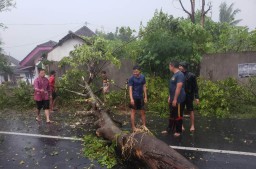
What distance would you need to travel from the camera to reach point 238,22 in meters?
32.0

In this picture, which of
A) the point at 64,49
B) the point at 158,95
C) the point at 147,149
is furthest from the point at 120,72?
the point at 64,49

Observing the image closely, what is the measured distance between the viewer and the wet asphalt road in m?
5.64

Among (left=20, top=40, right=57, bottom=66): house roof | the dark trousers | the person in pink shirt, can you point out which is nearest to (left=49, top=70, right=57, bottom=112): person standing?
the person in pink shirt

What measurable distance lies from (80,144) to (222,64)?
8020 millimetres

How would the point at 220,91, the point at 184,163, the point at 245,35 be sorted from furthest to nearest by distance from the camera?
1. the point at 245,35
2. the point at 220,91
3. the point at 184,163

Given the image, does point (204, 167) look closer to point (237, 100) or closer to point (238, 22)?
point (237, 100)

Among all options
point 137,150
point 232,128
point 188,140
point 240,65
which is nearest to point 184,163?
point 137,150

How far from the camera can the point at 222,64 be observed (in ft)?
41.4

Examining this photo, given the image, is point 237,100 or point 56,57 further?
point 56,57

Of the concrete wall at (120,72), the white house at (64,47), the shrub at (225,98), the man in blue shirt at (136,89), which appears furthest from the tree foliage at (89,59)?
the white house at (64,47)

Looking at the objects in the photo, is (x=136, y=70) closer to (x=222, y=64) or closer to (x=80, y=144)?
(x=80, y=144)

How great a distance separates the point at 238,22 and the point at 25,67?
24327mm

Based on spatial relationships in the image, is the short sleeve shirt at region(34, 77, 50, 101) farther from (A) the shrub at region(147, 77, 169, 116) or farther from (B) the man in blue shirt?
(A) the shrub at region(147, 77, 169, 116)

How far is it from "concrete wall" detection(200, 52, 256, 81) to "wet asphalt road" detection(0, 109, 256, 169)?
159 inches
